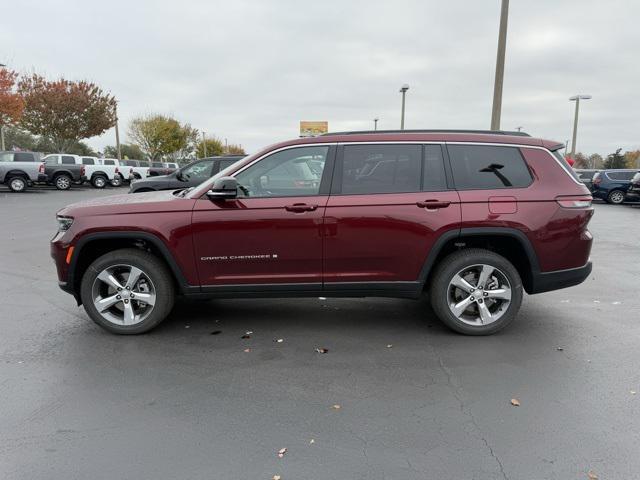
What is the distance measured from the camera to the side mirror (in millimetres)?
4113

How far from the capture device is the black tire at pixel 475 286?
4.33 meters

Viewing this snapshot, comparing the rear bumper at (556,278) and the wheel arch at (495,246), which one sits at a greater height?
the wheel arch at (495,246)

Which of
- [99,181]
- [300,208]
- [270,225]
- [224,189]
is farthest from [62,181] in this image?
[300,208]

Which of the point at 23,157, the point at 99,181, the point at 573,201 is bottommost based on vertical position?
the point at 99,181

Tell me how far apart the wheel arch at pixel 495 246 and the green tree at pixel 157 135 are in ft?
195

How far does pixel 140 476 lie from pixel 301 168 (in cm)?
284

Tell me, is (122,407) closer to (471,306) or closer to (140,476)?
(140,476)

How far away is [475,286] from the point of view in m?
4.42

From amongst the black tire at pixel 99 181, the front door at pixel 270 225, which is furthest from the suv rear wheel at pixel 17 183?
the front door at pixel 270 225

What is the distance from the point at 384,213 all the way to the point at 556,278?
5.70ft

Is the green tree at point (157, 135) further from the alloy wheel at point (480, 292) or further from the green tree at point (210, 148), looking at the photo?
the alloy wheel at point (480, 292)

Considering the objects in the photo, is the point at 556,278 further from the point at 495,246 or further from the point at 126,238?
the point at 126,238

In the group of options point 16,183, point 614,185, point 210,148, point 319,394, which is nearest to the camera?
point 319,394

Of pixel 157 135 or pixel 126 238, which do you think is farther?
pixel 157 135
